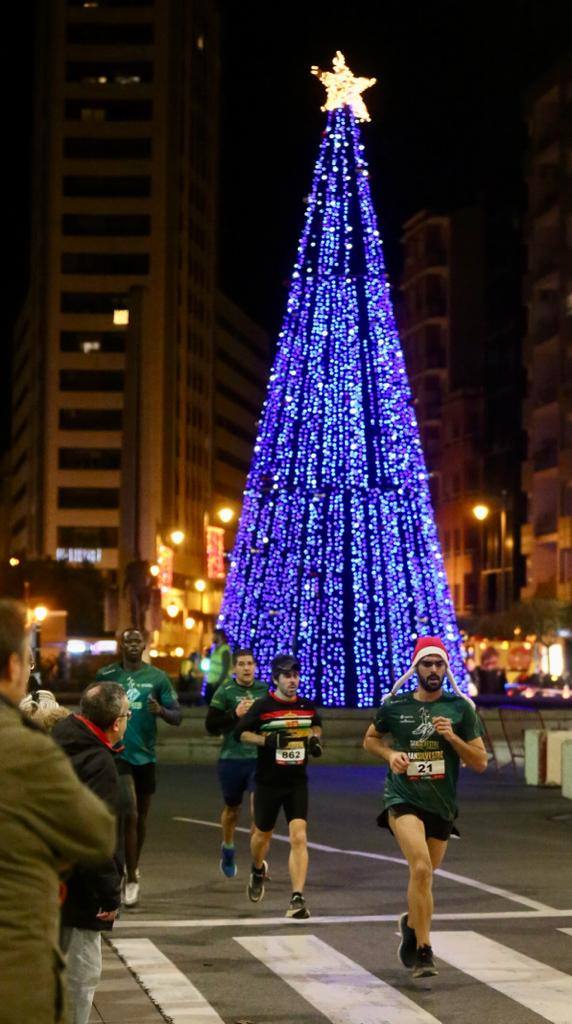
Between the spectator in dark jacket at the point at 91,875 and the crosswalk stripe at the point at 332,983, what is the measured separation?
82.0 inches

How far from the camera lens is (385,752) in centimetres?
1120

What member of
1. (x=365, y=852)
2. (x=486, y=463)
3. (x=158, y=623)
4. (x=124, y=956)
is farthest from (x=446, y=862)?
(x=486, y=463)

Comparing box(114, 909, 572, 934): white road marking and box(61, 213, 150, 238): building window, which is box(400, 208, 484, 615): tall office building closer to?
box(61, 213, 150, 238): building window

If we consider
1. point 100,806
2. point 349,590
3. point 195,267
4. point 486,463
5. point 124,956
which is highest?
point 195,267

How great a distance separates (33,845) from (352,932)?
27.1 ft

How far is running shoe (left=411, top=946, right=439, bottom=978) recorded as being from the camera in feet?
35.3

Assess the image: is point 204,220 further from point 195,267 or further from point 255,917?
point 255,917

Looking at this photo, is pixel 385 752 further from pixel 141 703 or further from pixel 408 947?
pixel 141 703

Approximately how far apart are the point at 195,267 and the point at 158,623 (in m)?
72.2

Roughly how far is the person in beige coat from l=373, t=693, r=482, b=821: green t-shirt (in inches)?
257

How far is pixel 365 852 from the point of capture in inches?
709

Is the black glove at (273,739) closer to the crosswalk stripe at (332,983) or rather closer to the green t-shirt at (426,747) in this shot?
the crosswalk stripe at (332,983)

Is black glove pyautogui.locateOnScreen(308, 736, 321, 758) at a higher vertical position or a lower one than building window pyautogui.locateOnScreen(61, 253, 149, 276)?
lower

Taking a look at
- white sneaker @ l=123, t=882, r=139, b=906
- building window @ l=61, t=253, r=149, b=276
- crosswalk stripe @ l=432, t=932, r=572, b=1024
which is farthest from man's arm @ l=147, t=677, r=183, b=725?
building window @ l=61, t=253, r=149, b=276
